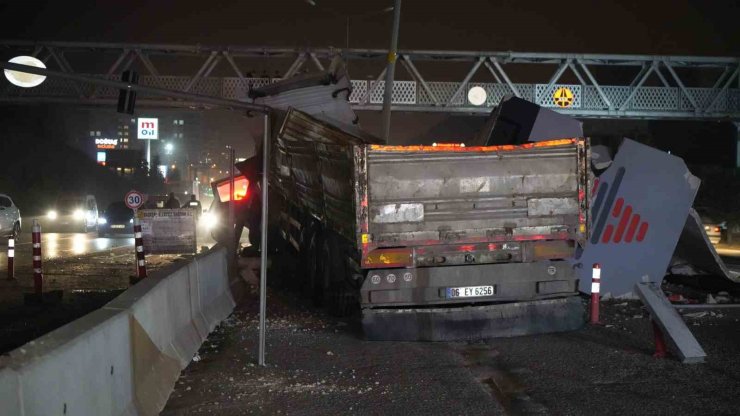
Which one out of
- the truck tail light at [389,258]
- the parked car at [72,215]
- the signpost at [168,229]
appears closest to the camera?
the truck tail light at [389,258]

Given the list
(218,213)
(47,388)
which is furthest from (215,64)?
(47,388)

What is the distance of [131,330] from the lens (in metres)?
5.95

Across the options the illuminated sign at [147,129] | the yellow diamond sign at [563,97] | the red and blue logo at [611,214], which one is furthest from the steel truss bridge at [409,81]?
the illuminated sign at [147,129]

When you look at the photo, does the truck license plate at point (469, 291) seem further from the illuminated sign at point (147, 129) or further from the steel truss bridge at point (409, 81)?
the illuminated sign at point (147, 129)

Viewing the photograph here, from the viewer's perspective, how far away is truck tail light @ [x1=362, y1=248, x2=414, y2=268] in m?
9.36

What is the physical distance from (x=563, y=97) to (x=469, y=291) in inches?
866

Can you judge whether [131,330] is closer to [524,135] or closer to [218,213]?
[524,135]

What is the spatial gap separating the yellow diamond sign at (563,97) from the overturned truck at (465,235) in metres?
21.1

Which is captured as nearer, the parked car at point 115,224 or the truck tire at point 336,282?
the truck tire at point 336,282

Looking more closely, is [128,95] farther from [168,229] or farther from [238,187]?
[168,229]

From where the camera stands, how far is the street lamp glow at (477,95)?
29750mm

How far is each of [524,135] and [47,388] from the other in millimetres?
9836

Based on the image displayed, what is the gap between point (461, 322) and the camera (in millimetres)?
9664

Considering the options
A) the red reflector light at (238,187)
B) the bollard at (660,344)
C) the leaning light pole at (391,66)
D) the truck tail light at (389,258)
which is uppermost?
the leaning light pole at (391,66)
